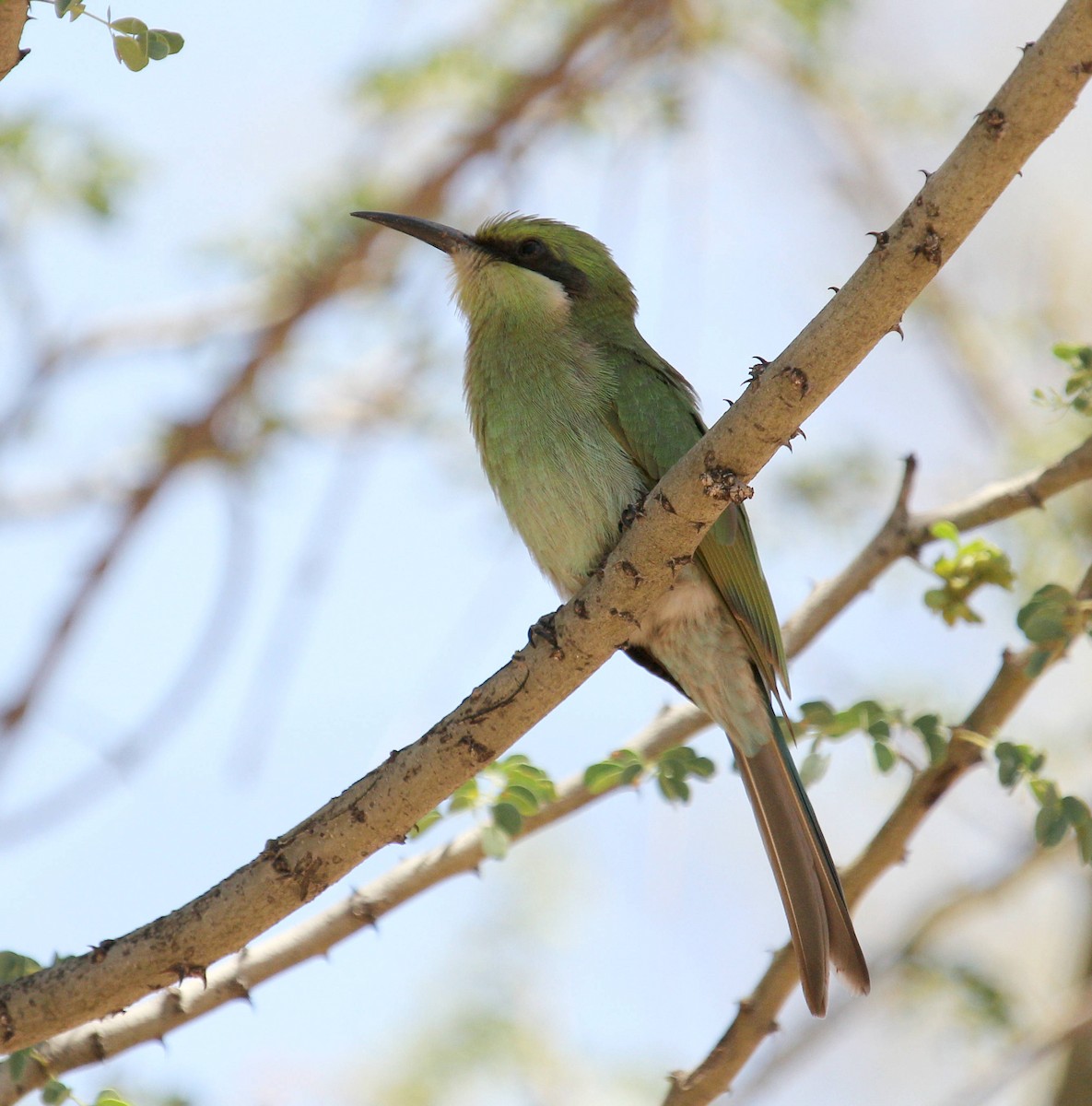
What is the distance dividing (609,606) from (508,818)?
0.48 metres

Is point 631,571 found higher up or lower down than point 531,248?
lower down

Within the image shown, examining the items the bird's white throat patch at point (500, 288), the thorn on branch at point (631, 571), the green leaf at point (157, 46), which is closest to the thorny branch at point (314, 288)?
the bird's white throat patch at point (500, 288)

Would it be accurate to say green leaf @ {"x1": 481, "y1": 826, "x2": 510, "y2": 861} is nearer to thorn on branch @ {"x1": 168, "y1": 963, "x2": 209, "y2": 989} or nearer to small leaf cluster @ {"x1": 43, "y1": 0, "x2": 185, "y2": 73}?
thorn on branch @ {"x1": 168, "y1": 963, "x2": 209, "y2": 989}

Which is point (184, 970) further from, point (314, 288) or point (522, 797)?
point (314, 288)

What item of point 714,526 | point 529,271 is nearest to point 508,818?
point 714,526

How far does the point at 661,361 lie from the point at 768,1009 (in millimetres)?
1450

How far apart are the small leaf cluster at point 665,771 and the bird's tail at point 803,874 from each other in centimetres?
40

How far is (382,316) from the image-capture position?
465 centimetres

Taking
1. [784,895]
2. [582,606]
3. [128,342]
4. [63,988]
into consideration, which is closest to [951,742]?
[784,895]

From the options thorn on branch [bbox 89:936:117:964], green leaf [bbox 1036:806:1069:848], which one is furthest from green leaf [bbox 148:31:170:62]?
green leaf [bbox 1036:806:1069:848]

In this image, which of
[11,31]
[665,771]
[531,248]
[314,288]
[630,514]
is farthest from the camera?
[314,288]

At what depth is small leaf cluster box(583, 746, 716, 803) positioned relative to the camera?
98.4 inches

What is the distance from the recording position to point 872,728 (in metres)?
2.48

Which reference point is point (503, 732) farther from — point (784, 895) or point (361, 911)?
point (784, 895)
